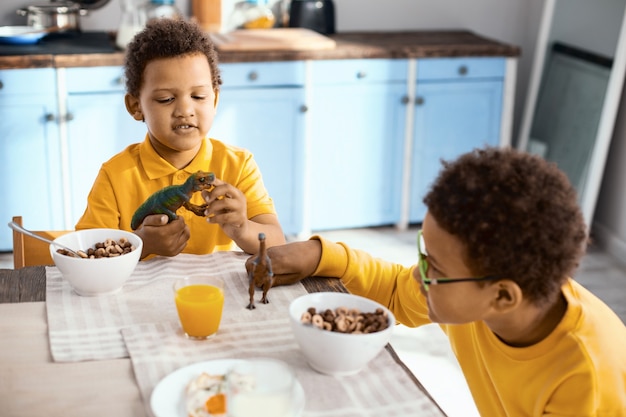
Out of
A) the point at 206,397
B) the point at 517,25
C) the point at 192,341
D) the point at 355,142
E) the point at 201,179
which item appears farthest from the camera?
the point at 517,25

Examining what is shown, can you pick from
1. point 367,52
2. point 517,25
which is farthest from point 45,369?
point 517,25

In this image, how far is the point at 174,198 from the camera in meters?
1.53

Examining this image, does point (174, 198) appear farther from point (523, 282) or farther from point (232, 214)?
point (523, 282)

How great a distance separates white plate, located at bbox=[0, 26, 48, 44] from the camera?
10.9 feet

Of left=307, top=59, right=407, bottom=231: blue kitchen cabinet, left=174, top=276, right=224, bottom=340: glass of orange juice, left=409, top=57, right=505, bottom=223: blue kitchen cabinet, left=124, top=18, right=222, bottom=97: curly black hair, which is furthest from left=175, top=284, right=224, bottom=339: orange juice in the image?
left=409, top=57, right=505, bottom=223: blue kitchen cabinet

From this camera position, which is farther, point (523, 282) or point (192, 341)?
point (192, 341)

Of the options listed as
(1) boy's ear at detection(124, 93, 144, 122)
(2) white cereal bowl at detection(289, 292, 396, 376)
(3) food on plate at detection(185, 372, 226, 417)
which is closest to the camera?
(3) food on plate at detection(185, 372, 226, 417)

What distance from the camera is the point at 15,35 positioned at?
332 centimetres

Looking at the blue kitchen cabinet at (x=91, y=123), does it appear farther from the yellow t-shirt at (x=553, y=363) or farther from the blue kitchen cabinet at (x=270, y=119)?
the yellow t-shirt at (x=553, y=363)

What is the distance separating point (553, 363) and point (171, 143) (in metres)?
0.95

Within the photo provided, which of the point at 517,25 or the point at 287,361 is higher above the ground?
the point at 517,25

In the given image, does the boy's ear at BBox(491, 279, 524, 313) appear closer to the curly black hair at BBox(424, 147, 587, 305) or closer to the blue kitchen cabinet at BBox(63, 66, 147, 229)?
the curly black hair at BBox(424, 147, 587, 305)

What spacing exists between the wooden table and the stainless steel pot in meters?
2.38

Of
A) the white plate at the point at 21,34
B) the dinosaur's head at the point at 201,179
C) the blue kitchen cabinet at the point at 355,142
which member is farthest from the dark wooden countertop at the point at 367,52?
the dinosaur's head at the point at 201,179
